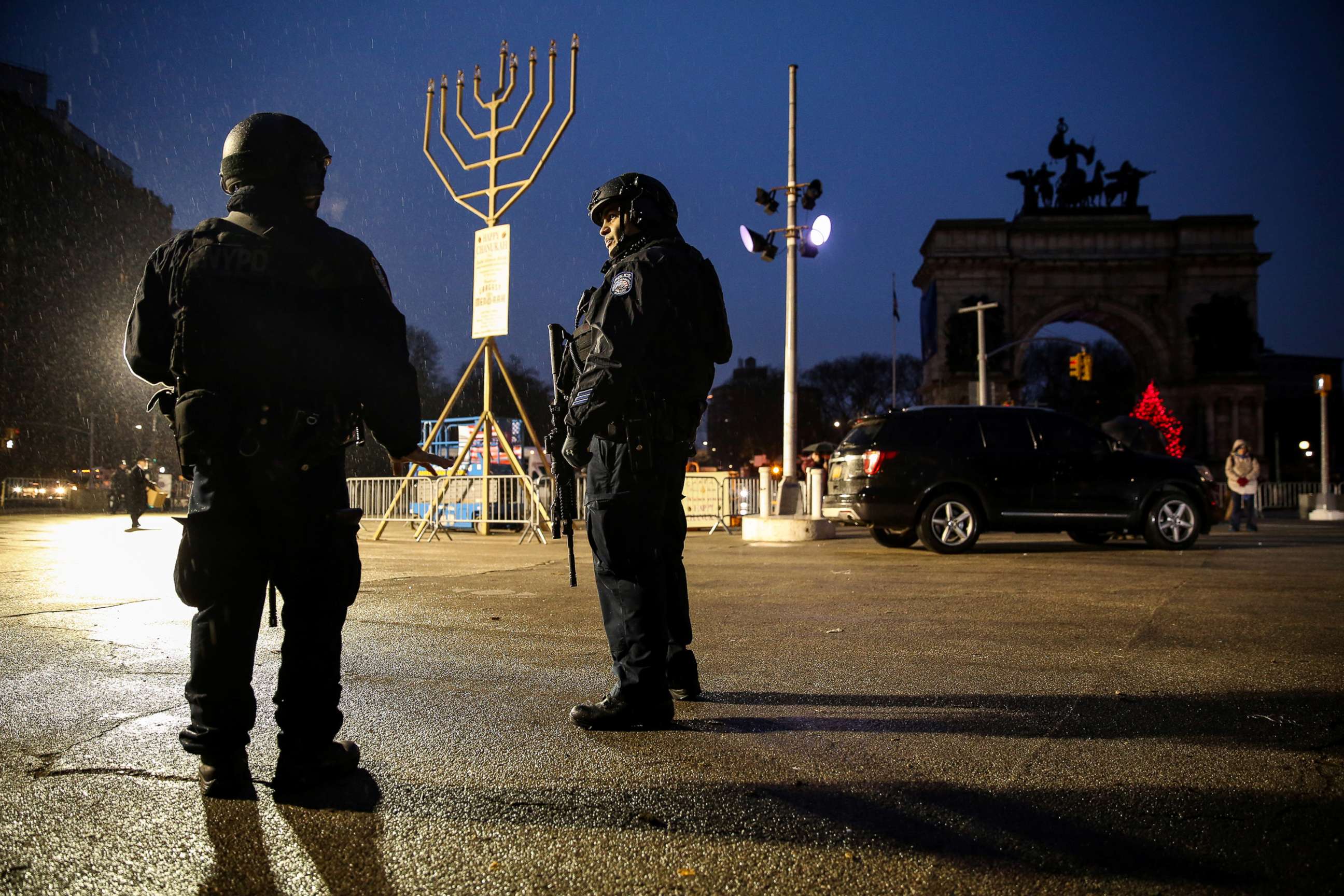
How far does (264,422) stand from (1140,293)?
61.1 metres

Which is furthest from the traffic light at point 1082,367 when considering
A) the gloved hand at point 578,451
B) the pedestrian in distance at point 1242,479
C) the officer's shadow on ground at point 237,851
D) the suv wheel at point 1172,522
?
the officer's shadow on ground at point 237,851

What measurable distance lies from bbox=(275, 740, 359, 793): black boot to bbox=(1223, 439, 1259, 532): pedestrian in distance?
62.6 feet

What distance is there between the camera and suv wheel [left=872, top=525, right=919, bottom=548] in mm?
13289

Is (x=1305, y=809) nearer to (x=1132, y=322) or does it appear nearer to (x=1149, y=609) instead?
(x=1149, y=609)

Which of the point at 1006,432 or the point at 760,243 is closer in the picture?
the point at 1006,432

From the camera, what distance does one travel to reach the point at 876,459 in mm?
11992

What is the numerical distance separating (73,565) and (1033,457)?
409 inches

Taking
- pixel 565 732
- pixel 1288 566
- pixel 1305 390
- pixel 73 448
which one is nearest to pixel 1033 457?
pixel 1288 566

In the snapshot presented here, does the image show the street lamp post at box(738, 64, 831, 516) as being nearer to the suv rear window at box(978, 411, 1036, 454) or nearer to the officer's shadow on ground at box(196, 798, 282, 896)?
the suv rear window at box(978, 411, 1036, 454)

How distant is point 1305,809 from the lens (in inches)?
100

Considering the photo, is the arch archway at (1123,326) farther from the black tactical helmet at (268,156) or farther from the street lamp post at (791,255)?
the black tactical helmet at (268,156)

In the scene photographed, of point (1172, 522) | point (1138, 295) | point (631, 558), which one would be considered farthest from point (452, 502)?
point (1138, 295)

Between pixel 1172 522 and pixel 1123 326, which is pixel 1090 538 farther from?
pixel 1123 326

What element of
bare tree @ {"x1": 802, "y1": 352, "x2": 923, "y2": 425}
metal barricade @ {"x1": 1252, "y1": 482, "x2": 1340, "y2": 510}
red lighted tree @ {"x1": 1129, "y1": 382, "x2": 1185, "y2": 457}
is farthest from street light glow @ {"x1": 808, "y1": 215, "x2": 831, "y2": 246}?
bare tree @ {"x1": 802, "y1": 352, "x2": 923, "y2": 425}
